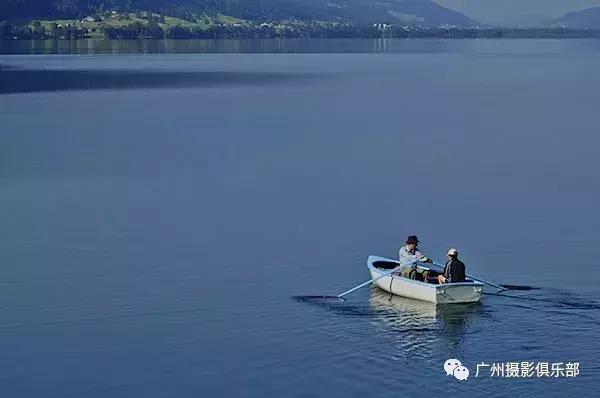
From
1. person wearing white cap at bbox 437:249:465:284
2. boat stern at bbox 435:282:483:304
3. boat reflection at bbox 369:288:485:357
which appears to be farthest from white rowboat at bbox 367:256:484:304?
person wearing white cap at bbox 437:249:465:284

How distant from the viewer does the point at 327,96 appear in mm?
106938

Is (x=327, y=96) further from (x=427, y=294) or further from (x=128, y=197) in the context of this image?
(x=427, y=294)

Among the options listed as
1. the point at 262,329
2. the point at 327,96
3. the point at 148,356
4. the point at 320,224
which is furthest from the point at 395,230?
the point at 327,96

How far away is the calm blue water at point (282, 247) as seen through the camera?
90.9ft

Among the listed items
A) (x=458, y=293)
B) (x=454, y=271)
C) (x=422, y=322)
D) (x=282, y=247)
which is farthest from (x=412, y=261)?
(x=282, y=247)

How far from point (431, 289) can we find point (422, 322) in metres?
1.21

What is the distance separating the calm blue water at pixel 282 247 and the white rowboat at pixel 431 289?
29 cm

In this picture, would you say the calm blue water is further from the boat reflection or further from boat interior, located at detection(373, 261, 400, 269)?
boat interior, located at detection(373, 261, 400, 269)

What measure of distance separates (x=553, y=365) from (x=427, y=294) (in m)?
5.45

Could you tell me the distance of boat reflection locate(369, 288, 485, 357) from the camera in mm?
28750

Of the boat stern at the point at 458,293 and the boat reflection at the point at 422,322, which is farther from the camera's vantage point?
the boat stern at the point at 458,293

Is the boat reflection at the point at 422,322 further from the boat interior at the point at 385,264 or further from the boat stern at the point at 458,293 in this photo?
the boat interior at the point at 385,264

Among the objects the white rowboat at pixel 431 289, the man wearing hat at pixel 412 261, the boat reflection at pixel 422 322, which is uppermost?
the man wearing hat at pixel 412 261

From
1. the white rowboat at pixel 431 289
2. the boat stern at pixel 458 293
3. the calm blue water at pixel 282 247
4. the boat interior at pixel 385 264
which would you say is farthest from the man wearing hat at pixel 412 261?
the boat interior at pixel 385 264
